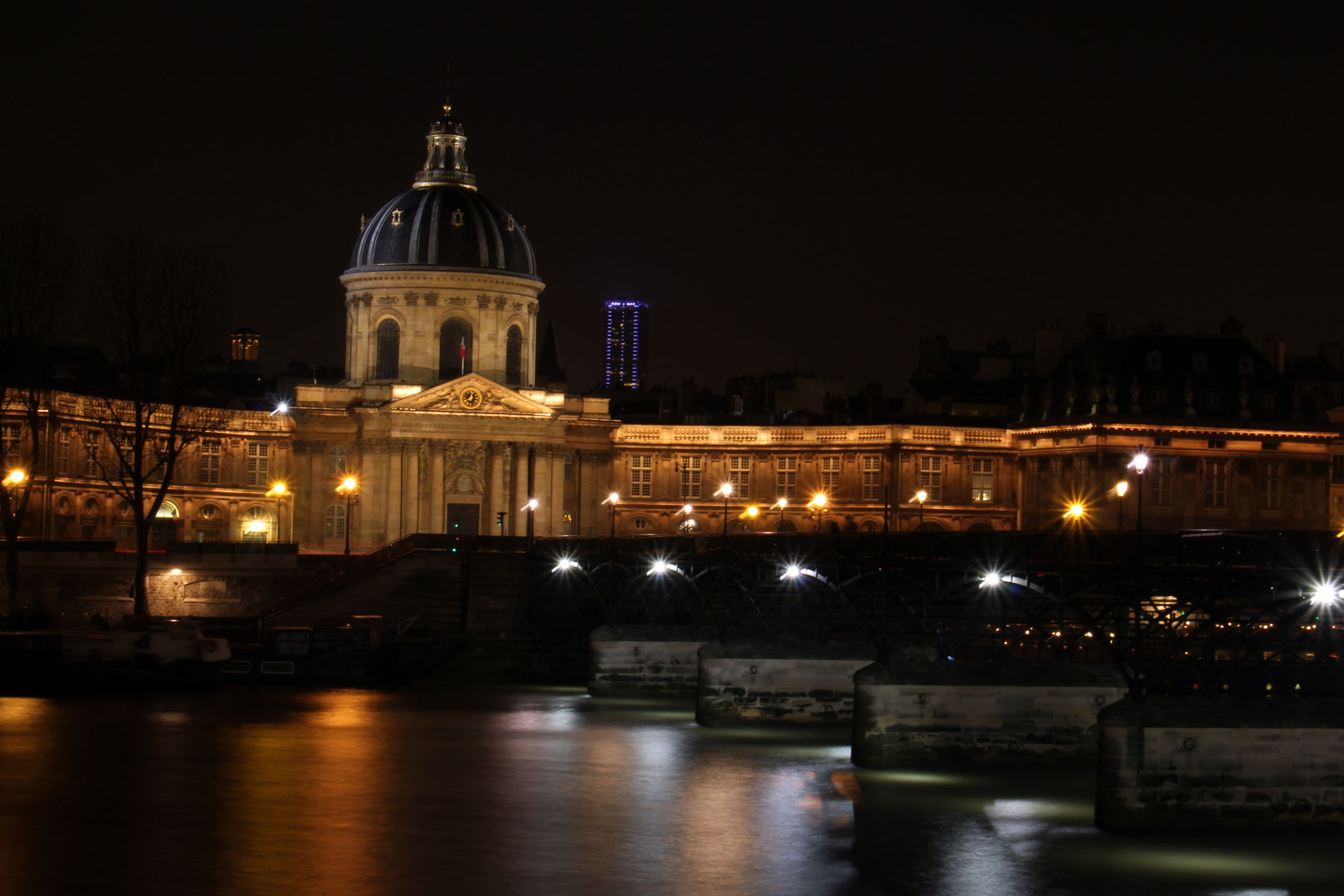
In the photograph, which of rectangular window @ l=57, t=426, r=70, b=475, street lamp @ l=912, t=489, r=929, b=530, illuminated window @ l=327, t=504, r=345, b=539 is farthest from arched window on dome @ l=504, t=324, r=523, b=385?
rectangular window @ l=57, t=426, r=70, b=475

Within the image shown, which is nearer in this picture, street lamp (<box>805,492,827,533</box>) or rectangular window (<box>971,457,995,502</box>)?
street lamp (<box>805,492,827,533</box>)

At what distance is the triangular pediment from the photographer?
108 metres

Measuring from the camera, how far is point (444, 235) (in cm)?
11350

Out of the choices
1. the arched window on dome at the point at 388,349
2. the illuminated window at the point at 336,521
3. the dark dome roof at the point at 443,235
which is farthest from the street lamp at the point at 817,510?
the illuminated window at the point at 336,521

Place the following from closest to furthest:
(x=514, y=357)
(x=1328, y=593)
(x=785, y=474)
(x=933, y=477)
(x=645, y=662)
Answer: (x=1328, y=593)
(x=645, y=662)
(x=514, y=357)
(x=933, y=477)
(x=785, y=474)

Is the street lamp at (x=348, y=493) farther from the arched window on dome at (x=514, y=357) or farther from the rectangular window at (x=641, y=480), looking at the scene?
the rectangular window at (x=641, y=480)

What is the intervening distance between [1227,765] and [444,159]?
81472mm

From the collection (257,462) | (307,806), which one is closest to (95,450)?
(257,462)

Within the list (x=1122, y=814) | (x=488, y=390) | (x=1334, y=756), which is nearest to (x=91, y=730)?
(x=1122, y=814)

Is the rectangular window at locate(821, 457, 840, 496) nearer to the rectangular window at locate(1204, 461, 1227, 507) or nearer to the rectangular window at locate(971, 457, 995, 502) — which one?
the rectangular window at locate(971, 457, 995, 502)

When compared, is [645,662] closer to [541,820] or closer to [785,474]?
[541,820]

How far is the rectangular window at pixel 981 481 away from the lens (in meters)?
118

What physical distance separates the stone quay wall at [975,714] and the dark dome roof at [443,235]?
207 feet

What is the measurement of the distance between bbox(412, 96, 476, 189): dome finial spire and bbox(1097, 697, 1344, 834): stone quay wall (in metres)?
79.5
